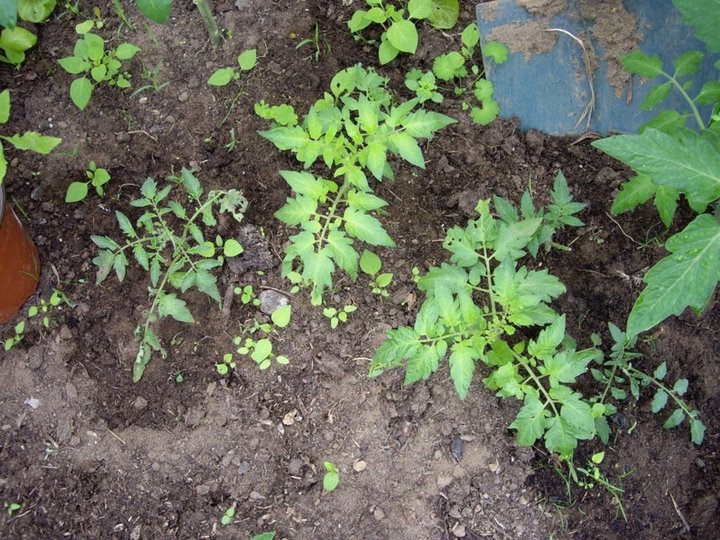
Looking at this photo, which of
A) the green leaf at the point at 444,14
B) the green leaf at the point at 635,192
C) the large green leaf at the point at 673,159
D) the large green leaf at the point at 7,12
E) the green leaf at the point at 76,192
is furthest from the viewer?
the green leaf at the point at 444,14

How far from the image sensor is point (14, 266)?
243 cm

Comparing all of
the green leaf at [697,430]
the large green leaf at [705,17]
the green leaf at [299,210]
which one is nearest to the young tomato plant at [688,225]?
the large green leaf at [705,17]

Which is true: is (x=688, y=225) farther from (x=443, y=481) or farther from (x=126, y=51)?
(x=126, y=51)

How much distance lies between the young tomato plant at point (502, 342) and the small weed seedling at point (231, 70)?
43.1 inches

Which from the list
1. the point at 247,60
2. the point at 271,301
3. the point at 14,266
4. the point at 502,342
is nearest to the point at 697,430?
the point at 502,342

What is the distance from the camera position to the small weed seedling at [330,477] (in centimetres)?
234

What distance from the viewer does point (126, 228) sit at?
2.41 metres

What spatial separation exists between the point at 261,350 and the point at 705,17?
175cm

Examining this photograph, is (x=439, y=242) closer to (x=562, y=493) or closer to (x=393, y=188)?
(x=393, y=188)

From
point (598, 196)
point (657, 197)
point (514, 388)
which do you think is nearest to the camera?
point (514, 388)

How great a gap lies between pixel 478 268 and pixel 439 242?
33 cm

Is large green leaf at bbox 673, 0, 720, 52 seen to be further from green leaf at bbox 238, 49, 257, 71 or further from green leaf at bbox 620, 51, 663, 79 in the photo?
green leaf at bbox 238, 49, 257, 71

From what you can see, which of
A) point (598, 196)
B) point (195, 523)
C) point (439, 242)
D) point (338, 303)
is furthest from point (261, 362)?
point (598, 196)

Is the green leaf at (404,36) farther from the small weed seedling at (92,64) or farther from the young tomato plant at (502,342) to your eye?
the small weed seedling at (92,64)
